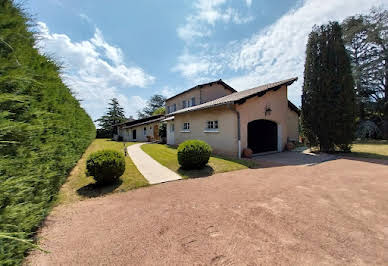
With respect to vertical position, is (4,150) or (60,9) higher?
(60,9)

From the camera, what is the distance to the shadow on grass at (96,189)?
16.0 feet

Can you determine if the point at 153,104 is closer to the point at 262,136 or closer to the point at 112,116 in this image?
the point at 112,116

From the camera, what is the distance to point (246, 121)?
33.1 feet

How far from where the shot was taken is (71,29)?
20.5 ft

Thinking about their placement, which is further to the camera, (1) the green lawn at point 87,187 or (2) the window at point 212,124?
(2) the window at point 212,124

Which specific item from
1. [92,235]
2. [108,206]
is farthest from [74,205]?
[92,235]

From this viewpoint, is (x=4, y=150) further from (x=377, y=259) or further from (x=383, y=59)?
(x=383, y=59)

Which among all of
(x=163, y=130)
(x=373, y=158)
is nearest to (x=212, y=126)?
(x=373, y=158)

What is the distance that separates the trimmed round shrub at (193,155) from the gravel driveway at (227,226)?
1.79 meters

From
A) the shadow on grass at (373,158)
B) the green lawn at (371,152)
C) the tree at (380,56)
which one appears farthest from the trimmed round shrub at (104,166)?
the tree at (380,56)

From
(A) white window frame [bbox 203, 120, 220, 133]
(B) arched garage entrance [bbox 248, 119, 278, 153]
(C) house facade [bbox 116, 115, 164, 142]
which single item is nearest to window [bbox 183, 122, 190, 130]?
(A) white window frame [bbox 203, 120, 220, 133]

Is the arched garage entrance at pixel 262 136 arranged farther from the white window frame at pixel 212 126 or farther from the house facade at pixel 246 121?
the white window frame at pixel 212 126

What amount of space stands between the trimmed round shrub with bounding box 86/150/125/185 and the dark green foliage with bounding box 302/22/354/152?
42.1 ft

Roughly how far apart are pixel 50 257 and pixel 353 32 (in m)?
34.2
